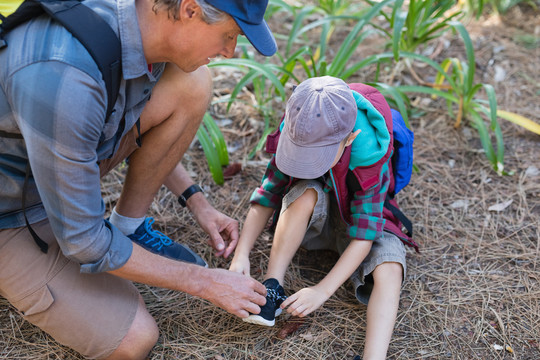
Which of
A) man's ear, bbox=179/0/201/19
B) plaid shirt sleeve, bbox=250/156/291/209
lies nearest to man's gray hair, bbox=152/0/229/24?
man's ear, bbox=179/0/201/19

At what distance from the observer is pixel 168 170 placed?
1.83 meters

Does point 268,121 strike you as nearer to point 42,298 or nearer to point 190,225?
point 190,225

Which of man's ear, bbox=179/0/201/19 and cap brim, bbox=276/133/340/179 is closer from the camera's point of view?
man's ear, bbox=179/0/201/19

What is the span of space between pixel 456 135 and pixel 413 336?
3.89ft

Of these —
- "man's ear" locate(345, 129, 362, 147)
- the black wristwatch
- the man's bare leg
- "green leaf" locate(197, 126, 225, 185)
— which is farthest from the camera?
"green leaf" locate(197, 126, 225, 185)

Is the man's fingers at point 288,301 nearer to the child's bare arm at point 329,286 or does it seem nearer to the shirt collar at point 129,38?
the child's bare arm at point 329,286

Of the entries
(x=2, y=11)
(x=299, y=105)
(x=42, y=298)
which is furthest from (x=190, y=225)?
(x=2, y=11)

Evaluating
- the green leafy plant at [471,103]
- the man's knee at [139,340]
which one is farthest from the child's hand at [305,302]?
the green leafy plant at [471,103]

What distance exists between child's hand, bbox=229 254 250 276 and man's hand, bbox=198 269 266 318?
0.55ft

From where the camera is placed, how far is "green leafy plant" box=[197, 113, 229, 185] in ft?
7.23

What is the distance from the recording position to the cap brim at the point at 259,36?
1.30 metres

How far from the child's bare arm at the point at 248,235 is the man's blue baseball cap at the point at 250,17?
0.66 metres

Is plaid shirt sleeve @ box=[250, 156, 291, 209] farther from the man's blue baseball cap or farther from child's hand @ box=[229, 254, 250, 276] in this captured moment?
the man's blue baseball cap

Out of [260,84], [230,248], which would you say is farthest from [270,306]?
[260,84]
